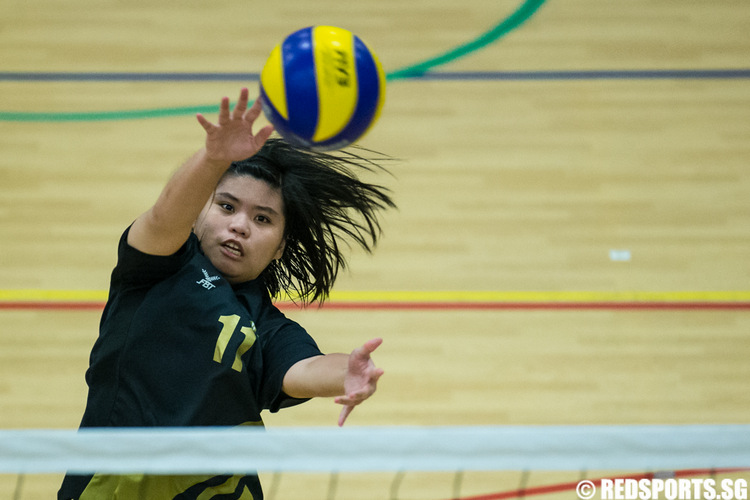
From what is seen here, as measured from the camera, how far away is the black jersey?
2260mm

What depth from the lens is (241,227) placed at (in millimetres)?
2523

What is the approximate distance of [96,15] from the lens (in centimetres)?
595

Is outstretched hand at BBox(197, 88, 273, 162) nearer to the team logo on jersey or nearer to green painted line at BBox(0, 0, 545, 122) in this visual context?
the team logo on jersey

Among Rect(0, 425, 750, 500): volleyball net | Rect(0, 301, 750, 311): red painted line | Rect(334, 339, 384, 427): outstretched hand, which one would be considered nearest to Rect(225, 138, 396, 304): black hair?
Rect(334, 339, 384, 427): outstretched hand

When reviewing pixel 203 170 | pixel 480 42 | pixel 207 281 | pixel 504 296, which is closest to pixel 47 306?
pixel 504 296

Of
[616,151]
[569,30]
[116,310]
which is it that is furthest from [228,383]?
[569,30]

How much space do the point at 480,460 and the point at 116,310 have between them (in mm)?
1017

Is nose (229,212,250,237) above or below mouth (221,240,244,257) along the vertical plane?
above

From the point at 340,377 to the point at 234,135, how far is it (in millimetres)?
671

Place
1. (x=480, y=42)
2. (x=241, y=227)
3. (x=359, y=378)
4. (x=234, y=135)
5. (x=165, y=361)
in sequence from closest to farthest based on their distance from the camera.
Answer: (x=234, y=135) < (x=359, y=378) < (x=165, y=361) < (x=241, y=227) < (x=480, y=42)

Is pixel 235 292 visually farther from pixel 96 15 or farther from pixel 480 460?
pixel 96 15

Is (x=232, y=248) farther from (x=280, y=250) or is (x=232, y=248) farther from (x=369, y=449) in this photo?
(x=369, y=449)

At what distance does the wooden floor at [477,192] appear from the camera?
4.30 meters

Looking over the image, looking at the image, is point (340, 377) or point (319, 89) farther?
point (319, 89)
